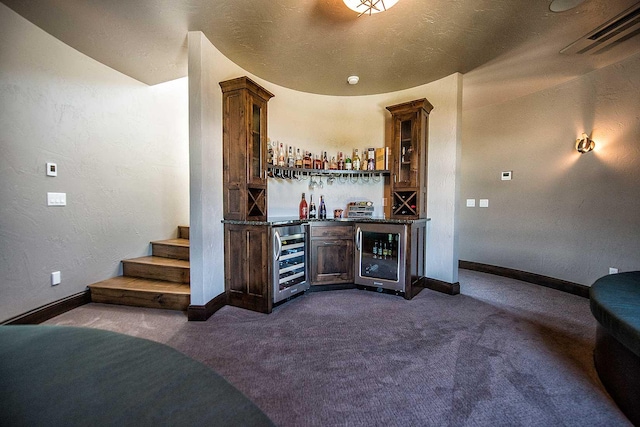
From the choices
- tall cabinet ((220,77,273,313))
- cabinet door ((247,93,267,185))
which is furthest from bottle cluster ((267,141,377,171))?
tall cabinet ((220,77,273,313))

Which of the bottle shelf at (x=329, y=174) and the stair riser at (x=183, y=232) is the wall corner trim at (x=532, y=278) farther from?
the stair riser at (x=183, y=232)

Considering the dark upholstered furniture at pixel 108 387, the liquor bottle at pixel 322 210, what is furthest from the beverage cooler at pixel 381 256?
the dark upholstered furniture at pixel 108 387

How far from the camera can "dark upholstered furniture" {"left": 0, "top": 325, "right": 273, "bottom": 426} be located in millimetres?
466

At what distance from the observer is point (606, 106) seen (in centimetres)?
301

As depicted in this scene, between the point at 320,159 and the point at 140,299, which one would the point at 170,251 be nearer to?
the point at 140,299

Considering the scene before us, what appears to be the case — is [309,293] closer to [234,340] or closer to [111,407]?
[234,340]

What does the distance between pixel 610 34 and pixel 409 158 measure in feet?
6.63

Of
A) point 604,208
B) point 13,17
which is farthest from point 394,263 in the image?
point 13,17

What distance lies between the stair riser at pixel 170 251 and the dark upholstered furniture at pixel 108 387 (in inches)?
108

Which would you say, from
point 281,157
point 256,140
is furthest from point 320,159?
point 256,140

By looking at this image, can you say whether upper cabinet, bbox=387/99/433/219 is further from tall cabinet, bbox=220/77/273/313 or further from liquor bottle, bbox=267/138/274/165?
tall cabinet, bbox=220/77/273/313

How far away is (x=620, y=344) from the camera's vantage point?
149 cm

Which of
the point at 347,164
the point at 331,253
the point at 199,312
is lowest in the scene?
the point at 199,312

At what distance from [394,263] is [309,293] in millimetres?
1107
